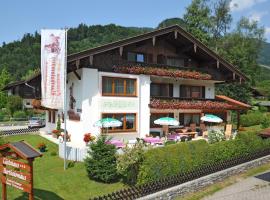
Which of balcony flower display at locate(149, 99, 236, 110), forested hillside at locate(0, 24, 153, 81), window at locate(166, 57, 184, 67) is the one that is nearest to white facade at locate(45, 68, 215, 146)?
balcony flower display at locate(149, 99, 236, 110)

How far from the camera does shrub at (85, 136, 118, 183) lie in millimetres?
15383

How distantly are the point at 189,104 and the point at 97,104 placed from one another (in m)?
8.91

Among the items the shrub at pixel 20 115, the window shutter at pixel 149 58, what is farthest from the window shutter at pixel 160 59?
the shrub at pixel 20 115

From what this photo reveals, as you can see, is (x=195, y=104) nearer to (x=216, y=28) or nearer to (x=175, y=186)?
(x=175, y=186)

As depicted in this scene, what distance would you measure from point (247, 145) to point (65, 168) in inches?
419

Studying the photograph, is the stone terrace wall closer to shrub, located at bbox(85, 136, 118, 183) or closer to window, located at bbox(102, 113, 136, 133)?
shrub, located at bbox(85, 136, 118, 183)

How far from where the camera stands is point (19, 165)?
10.8 meters

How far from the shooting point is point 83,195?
13906mm

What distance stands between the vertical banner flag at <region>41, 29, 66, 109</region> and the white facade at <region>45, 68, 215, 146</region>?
460 cm

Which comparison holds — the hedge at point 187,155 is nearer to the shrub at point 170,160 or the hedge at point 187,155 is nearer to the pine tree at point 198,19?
the shrub at point 170,160

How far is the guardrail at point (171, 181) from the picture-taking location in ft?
Result: 39.1

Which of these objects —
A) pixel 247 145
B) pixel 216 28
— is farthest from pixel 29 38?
pixel 247 145

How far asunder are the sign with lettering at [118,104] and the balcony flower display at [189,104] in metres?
1.50

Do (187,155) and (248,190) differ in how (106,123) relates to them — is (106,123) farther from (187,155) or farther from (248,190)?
(248,190)
